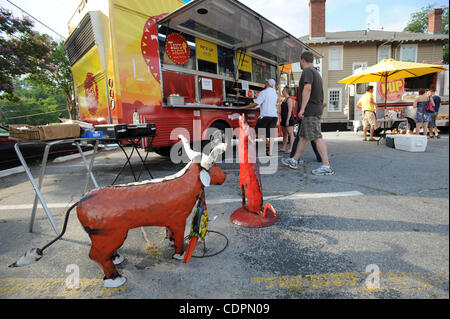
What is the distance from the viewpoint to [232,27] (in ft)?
16.7

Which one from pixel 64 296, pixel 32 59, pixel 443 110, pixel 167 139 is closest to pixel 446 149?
pixel 64 296

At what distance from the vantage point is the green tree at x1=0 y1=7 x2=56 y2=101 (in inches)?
285

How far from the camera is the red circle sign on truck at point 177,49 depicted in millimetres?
4605

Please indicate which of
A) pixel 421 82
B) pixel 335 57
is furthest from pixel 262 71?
pixel 335 57

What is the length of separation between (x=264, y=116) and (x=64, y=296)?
188 inches

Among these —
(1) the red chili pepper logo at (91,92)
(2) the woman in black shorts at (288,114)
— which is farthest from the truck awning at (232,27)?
(1) the red chili pepper logo at (91,92)

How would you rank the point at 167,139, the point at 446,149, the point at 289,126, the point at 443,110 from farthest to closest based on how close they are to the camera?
the point at 443,110
the point at 289,126
the point at 167,139
the point at 446,149

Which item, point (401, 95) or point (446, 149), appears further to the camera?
point (401, 95)

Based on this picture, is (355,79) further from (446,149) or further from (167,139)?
(446,149)

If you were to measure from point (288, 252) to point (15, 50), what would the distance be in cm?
1034

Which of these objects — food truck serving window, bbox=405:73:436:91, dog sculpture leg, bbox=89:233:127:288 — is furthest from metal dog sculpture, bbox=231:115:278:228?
food truck serving window, bbox=405:73:436:91

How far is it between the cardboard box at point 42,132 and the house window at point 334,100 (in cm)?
2157

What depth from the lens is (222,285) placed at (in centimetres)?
155

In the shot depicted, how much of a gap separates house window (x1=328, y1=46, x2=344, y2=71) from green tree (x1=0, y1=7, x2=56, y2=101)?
20.0 meters
